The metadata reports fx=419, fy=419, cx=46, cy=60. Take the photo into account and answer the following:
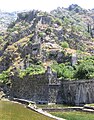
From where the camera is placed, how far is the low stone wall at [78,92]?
12312 cm

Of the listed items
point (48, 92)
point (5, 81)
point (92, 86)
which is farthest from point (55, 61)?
point (92, 86)

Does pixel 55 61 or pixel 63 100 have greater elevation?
pixel 55 61

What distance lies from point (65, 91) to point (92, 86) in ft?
42.5

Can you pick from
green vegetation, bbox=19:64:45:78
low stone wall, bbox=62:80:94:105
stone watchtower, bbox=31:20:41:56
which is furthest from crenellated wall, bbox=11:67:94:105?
stone watchtower, bbox=31:20:41:56

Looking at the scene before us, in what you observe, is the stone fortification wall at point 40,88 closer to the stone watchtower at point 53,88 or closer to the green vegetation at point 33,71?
the stone watchtower at point 53,88

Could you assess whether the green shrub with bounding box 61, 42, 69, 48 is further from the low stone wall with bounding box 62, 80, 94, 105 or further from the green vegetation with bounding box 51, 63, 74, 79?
the low stone wall with bounding box 62, 80, 94, 105

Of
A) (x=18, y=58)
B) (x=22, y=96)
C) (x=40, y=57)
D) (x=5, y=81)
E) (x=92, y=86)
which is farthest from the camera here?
(x=18, y=58)

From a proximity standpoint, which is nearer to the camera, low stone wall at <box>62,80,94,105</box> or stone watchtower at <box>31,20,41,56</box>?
low stone wall at <box>62,80,94,105</box>

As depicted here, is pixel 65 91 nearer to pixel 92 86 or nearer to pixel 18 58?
pixel 92 86

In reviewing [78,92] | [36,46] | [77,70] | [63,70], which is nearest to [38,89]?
[77,70]

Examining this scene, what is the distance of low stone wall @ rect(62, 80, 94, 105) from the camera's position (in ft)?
404

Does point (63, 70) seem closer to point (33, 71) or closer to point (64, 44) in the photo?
point (33, 71)

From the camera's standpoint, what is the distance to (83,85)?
125125 millimetres

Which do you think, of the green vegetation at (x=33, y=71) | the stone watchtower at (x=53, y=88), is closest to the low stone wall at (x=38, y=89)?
the stone watchtower at (x=53, y=88)
